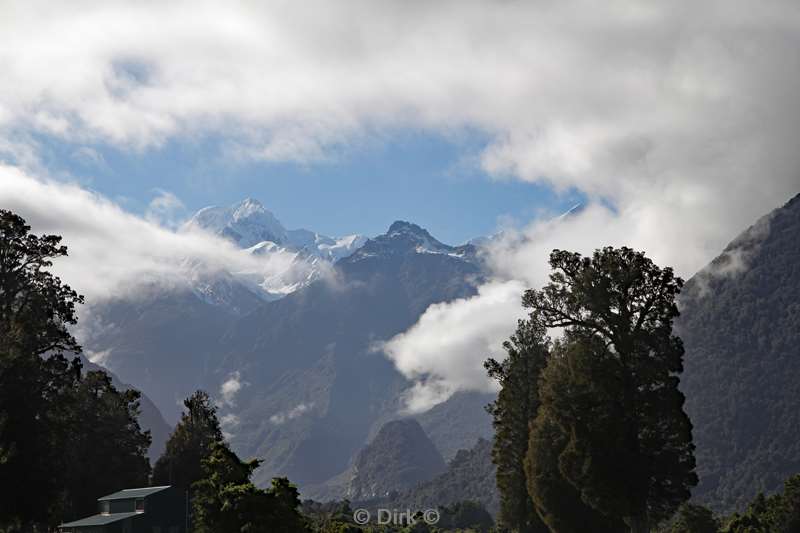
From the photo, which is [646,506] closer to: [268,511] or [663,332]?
[663,332]

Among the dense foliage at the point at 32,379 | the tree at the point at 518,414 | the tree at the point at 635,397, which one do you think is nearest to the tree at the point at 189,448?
the tree at the point at 518,414

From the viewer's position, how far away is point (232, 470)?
167 ft

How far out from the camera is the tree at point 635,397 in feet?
170

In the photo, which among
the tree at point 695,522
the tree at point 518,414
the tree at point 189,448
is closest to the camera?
the tree at point 518,414

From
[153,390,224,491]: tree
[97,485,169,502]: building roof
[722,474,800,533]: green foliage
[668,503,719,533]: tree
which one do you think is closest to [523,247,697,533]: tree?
[97,485,169,502]: building roof

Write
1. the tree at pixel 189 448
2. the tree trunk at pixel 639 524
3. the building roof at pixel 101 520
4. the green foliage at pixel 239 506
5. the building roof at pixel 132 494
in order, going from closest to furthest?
the green foliage at pixel 239 506
the tree trunk at pixel 639 524
the building roof at pixel 101 520
the building roof at pixel 132 494
the tree at pixel 189 448

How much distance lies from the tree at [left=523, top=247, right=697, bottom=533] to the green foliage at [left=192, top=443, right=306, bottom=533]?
1628 centimetres

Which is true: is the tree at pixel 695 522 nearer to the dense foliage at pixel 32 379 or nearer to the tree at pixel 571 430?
the tree at pixel 571 430

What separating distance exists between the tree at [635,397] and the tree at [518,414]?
1934 cm

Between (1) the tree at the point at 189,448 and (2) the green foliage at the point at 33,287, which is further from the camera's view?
(1) the tree at the point at 189,448

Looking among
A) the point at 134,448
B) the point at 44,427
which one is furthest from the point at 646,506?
the point at 134,448

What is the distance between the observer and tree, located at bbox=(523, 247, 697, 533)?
170 feet

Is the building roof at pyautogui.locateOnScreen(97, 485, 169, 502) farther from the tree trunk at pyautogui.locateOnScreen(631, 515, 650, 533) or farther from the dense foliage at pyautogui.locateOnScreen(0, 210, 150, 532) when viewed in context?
the tree trunk at pyautogui.locateOnScreen(631, 515, 650, 533)

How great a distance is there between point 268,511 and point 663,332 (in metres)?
23.7
